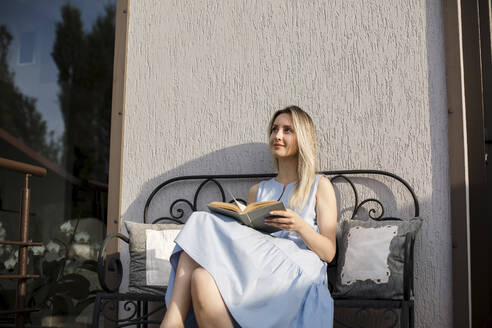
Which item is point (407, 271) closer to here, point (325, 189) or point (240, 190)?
point (325, 189)

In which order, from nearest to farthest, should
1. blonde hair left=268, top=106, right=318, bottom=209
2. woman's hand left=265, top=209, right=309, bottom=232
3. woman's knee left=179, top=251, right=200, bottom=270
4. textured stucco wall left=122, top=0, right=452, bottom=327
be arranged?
woman's knee left=179, top=251, right=200, bottom=270
woman's hand left=265, top=209, right=309, bottom=232
blonde hair left=268, top=106, right=318, bottom=209
textured stucco wall left=122, top=0, right=452, bottom=327

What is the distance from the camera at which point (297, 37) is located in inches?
113

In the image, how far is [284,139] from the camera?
260 cm

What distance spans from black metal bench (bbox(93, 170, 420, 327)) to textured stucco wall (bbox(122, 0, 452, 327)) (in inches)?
2.2

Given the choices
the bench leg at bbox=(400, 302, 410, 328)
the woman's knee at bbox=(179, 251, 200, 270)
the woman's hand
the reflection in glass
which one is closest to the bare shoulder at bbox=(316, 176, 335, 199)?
the woman's hand

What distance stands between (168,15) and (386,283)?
198 cm

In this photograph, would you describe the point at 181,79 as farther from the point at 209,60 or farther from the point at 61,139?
the point at 61,139

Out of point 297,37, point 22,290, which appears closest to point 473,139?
point 297,37

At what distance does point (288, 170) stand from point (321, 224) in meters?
0.38

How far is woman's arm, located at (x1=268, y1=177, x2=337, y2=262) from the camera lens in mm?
2141

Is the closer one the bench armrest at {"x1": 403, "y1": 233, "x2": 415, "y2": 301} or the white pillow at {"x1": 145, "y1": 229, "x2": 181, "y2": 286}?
the bench armrest at {"x1": 403, "y1": 233, "x2": 415, "y2": 301}

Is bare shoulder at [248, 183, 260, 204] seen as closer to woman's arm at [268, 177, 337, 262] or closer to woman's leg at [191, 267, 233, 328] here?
woman's arm at [268, 177, 337, 262]

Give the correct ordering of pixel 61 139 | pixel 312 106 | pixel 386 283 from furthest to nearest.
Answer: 1. pixel 61 139
2. pixel 312 106
3. pixel 386 283

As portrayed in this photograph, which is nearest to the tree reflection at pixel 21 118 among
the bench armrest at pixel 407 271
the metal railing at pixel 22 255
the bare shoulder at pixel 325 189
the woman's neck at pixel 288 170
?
the metal railing at pixel 22 255
